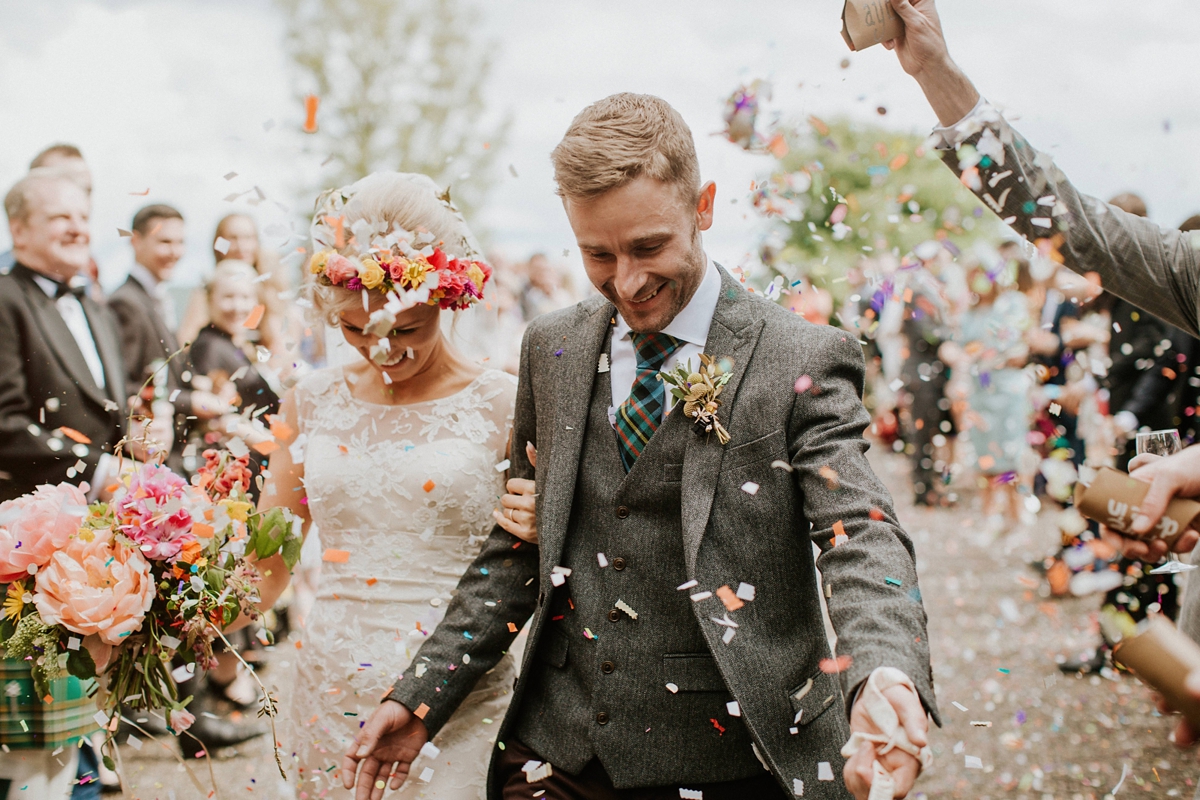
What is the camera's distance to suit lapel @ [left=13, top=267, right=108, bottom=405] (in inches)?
165

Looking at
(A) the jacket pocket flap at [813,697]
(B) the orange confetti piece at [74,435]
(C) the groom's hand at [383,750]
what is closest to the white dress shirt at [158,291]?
(B) the orange confetti piece at [74,435]

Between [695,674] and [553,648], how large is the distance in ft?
1.24

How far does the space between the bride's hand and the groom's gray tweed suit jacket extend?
136mm

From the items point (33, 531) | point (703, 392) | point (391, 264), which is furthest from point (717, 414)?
point (33, 531)

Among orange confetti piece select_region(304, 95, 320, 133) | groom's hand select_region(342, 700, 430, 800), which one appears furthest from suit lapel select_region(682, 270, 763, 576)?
orange confetti piece select_region(304, 95, 320, 133)

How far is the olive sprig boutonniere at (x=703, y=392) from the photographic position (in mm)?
1970

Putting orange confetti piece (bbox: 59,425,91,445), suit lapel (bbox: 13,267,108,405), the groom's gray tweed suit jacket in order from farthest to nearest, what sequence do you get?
suit lapel (bbox: 13,267,108,405) < orange confetti piece (bbox: 59,425,91,445) < the groom's gray tweed suit jacket

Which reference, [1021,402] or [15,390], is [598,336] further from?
[1021,402]

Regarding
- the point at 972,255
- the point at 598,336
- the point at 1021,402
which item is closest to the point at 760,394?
the point at 598,336

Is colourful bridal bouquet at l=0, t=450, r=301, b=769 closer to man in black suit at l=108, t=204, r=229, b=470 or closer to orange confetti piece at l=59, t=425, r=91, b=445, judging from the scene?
orange confetti piece at l=59, t=425, r=91, b=445

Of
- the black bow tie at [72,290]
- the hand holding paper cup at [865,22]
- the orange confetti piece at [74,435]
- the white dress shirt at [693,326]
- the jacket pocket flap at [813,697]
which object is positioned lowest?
the orange confetti piece at [74,435]

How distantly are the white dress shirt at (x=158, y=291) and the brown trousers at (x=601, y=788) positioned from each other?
4063 mm

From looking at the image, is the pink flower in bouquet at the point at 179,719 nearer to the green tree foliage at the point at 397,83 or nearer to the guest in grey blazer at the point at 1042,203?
the guest in grey blazer at the point at 1042,203

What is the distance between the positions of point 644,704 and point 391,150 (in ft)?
53.1
